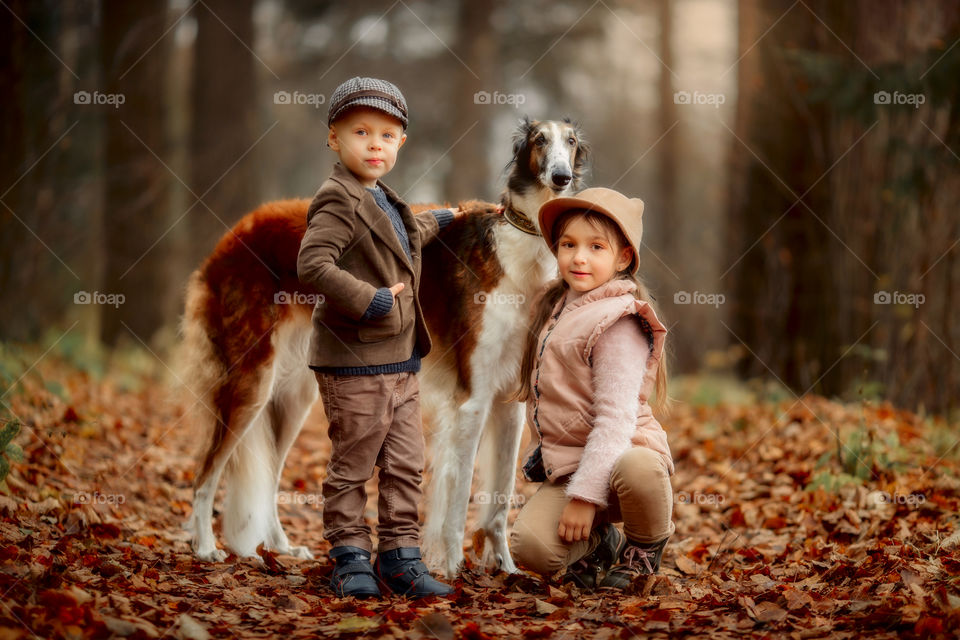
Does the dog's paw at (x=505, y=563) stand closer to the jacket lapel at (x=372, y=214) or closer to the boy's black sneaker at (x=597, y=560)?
the boy's black sneaker at (x=597, y=560)

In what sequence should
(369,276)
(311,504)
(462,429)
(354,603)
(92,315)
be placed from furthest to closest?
(92,315) < (311,504) < (462,429) < (369,276) < (354,603)

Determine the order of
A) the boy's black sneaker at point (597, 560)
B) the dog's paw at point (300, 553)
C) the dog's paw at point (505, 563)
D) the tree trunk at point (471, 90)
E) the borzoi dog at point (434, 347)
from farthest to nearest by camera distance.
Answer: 1. the tree trunk at point (471, 90)
2. the dog's paw at point (300, 553)
3. the dog's paw at point (505, 563)
4. the borzoi dog at point (434, 347)
5. the boy's black sneaker at point (597, 560)

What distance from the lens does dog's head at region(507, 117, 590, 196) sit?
337 centimetres

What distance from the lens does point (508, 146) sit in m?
4.01

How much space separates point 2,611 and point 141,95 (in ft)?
25.0

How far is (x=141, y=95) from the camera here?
8.89 meters

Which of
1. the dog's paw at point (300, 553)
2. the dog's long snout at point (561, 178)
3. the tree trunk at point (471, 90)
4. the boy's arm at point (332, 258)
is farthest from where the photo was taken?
the tree trunk at point (471, 90)

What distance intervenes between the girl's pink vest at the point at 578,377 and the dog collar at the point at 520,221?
528 millimetres

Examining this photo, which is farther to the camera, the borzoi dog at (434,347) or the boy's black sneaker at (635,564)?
the borzoi dog at (434,347)

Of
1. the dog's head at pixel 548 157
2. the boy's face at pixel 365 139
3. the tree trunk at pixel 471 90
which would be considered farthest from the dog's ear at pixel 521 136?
the tree trunk at pixel 471 90

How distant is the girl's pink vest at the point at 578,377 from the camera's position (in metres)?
3.05

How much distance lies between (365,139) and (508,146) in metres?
1.14

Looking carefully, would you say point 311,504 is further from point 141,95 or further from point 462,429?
point 141,95

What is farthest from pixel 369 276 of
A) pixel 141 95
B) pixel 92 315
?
pixel 92 315
